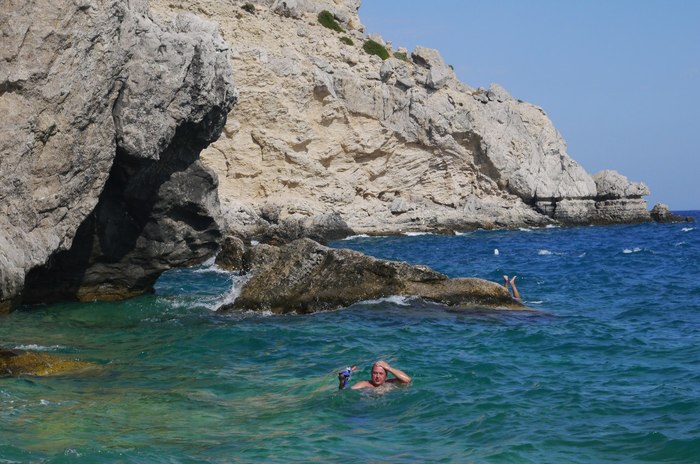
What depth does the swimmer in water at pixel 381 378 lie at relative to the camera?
12430 mm

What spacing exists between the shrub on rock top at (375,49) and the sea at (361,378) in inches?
1852

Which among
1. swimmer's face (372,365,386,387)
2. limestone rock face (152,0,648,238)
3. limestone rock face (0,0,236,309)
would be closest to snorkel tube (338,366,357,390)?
swimmer's face (372,365,386,387)

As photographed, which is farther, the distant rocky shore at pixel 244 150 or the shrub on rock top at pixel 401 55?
the shrub on rock top at pixel 401 55

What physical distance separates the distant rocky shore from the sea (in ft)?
4.67

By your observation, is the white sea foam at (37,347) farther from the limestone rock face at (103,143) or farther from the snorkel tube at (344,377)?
the snorkel tube at (344,377)

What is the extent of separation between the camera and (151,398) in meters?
11.9

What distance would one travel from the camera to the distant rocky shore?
56.2ft

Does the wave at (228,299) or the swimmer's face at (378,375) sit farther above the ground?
the wave at (228,299)

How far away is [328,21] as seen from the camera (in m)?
68.9

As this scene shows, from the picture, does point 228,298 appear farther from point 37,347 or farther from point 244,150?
point 244,150

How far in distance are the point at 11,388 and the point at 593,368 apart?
28.6ft

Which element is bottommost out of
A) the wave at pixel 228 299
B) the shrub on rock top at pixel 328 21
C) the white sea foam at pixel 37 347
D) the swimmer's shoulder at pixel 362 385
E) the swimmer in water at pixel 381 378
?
the white sea foam at pixel 37 347

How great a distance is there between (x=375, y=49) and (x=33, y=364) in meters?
58.1

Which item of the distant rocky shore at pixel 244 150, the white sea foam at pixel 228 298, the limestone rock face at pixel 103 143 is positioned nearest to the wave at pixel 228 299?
the white sea foam at pixel 228 298
